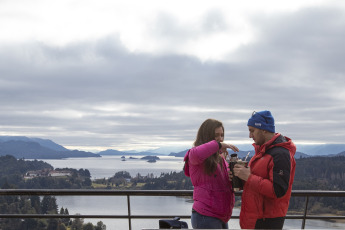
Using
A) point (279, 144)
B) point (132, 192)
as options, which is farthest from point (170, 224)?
point (132, 192)

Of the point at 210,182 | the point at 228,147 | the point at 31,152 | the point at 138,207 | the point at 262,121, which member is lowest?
the point at 138,207

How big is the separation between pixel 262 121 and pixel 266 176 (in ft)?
1.23

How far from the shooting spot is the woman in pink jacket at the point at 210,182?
9.83ft

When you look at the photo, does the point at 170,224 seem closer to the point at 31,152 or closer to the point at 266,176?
the point at 266,176

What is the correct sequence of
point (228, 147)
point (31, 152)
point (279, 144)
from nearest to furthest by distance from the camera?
point (279, 144), point (228, 147), point (31, 152)

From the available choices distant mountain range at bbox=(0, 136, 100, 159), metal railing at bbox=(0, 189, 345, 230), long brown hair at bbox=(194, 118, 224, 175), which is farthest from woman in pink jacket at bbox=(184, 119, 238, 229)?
distant mountain range at bbox=(0, 136, 100, 159)

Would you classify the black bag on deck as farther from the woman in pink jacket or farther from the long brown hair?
the long brown hair

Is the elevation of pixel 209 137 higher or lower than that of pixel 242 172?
higher

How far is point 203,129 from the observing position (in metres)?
3.06

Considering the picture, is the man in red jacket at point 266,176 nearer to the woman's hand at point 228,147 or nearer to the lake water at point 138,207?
the woman's hand at point 228,147

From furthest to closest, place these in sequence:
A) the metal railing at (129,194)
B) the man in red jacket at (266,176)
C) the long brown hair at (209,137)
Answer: the metal railing at (129,194) → the long brown hair at (209,137) → the man in red jacket at (266,176)

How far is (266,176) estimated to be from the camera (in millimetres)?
2787

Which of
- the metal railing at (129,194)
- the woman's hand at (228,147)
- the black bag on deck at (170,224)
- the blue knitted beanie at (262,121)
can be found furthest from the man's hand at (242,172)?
the metal railing at (129,194)

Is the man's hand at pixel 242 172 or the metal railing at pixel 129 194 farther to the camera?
the metal railing at pixel 129 194
